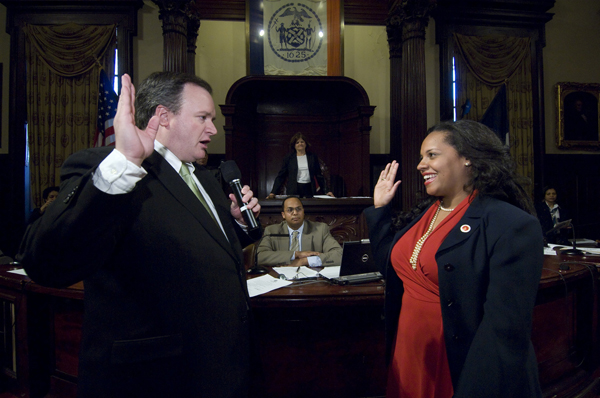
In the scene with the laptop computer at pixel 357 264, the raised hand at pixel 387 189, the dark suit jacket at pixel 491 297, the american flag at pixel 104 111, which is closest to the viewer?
the dark suit jacket at pixel 491 297

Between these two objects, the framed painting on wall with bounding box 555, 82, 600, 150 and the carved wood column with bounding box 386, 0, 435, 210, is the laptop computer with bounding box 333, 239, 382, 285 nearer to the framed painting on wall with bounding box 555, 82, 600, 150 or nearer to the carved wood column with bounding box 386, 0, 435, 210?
the carved wood column with bounding box 386, 0, 435, 210

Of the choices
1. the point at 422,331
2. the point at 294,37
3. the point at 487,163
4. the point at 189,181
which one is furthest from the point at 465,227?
the point at 294,37

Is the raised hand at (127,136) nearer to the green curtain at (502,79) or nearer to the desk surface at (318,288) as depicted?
the desk surface at (318,288)

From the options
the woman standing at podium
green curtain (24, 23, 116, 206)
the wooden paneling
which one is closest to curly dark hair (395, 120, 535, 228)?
the woman standing at podium

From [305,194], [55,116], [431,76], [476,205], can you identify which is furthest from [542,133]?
[55,116]

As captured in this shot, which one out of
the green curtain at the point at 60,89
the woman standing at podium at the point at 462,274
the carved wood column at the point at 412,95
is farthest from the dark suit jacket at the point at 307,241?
the green curtain at the point at 60,89

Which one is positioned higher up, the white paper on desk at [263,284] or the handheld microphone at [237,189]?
the handheld microphone at [237,189]

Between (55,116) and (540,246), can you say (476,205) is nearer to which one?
(540,246)

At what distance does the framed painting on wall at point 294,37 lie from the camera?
729 centimetres

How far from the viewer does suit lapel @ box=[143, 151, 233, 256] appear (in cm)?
118

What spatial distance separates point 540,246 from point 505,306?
254mm

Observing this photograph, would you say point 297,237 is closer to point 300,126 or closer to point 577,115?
point 300,126

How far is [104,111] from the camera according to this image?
6.35 metres

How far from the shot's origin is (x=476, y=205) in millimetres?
1512
